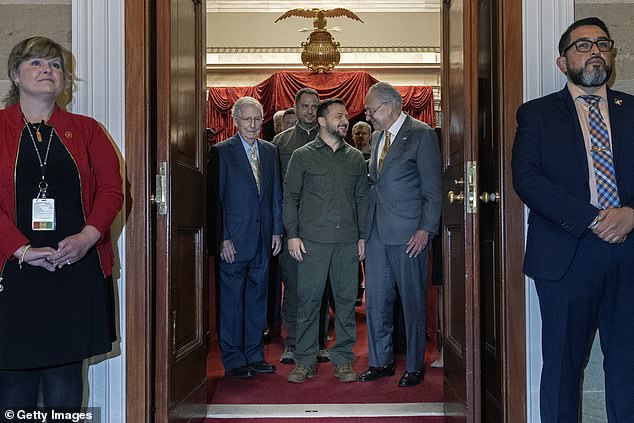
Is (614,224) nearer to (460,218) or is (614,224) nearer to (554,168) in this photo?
(554,168)

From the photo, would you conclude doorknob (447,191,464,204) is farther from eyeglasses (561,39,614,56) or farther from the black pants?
the black pants

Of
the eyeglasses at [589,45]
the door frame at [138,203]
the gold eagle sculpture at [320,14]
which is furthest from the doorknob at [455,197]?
the gold eagle sculpture at [320,14]

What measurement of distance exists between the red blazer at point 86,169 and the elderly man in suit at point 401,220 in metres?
1.83

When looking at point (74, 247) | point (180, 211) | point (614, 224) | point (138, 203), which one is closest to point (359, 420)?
point (180, 211)

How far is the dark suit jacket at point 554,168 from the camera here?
257 centimetres

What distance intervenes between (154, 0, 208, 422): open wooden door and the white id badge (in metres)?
0.56

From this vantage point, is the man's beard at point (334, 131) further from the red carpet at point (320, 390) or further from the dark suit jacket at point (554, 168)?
the dark suit jacket at point (554, 168)

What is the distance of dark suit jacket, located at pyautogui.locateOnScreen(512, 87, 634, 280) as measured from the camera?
2.57 m

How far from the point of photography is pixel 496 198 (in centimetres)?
293

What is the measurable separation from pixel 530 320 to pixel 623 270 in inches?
16.6

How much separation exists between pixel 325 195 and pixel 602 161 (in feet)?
6.26

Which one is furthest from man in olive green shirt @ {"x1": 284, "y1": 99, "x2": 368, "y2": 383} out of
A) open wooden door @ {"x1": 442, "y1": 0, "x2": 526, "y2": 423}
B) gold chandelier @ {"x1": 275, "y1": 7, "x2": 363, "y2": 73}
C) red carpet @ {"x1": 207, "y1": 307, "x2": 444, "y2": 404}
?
gold chandelier @ {"x1": 275, "y1": 7, "x2": 363, "y2": 73}

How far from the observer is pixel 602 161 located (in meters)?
2.62

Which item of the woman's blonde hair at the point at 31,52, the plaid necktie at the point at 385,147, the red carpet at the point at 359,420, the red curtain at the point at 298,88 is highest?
the red curtain at the point at 298,88
